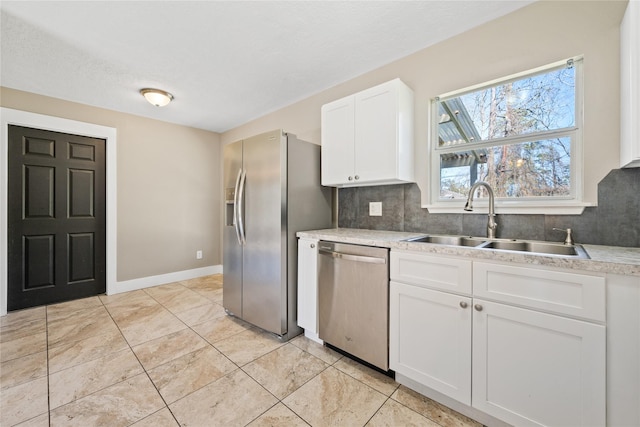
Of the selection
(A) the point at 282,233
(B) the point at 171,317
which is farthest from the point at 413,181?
(B) the point at 171,317

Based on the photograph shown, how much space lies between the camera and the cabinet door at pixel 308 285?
2104 millimetres

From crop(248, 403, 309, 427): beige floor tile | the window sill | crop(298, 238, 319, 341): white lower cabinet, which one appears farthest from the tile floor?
the window sill

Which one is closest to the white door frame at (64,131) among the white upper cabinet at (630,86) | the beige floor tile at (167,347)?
the beige floor tile at (167,347)

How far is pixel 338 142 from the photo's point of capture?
2.29m

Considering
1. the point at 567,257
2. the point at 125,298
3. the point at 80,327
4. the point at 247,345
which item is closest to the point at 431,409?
the point at 567,257

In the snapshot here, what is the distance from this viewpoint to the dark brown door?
276cm

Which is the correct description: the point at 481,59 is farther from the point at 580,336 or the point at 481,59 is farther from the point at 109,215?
the point at 109,215

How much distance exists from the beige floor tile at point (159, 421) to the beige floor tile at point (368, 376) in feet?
3.35

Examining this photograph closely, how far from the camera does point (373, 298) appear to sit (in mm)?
1711

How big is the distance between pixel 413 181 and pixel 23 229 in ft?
13.4

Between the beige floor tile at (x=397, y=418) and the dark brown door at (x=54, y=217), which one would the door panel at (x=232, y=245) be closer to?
the beige floor tile at (x=397, y=418)

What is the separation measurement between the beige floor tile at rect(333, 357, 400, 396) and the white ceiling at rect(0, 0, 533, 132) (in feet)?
8.08

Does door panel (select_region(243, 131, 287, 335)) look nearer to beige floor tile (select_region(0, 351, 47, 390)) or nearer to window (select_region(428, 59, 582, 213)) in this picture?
window (select_region(428, 59, 582, 213))

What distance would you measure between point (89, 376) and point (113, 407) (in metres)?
0.46
